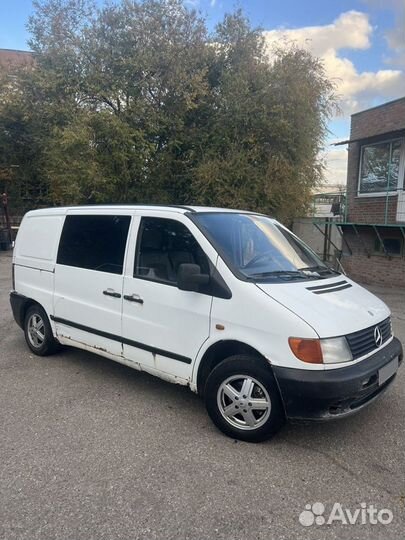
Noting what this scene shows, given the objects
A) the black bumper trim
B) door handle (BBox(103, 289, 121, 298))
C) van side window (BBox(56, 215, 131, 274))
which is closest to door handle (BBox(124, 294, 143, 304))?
door handle (BBox(103, 289, 121, 298))

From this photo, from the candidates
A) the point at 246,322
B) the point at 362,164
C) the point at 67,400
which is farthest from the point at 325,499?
the point at 362,164

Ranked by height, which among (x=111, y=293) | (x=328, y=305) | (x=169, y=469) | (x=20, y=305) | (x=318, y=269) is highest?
(x=318, y=269)

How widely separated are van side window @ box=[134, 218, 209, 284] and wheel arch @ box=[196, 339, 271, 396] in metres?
0.67

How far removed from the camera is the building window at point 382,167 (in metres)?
12.2

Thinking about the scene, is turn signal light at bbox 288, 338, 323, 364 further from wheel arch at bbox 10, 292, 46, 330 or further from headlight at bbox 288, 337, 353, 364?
wheel arch at bbox 10, 292, 46, 330

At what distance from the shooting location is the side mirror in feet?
10.8

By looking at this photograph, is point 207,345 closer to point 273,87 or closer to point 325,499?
point 325,499

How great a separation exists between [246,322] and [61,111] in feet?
43.4

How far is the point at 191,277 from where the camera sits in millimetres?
3291

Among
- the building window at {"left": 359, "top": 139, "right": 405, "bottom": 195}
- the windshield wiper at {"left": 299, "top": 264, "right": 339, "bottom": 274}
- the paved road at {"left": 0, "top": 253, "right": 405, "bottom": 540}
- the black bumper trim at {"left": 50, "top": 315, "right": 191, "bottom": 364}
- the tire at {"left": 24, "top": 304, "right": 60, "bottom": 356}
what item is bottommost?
the paved road at {"left": 0, "top": 253, "right": 405, "bottom": 540}

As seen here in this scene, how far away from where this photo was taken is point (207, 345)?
3.35 m

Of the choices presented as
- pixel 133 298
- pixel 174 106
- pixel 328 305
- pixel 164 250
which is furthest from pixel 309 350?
pixel 174 106

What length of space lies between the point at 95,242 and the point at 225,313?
6.04 ft

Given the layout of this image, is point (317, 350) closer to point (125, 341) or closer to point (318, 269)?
point (318, 269)
